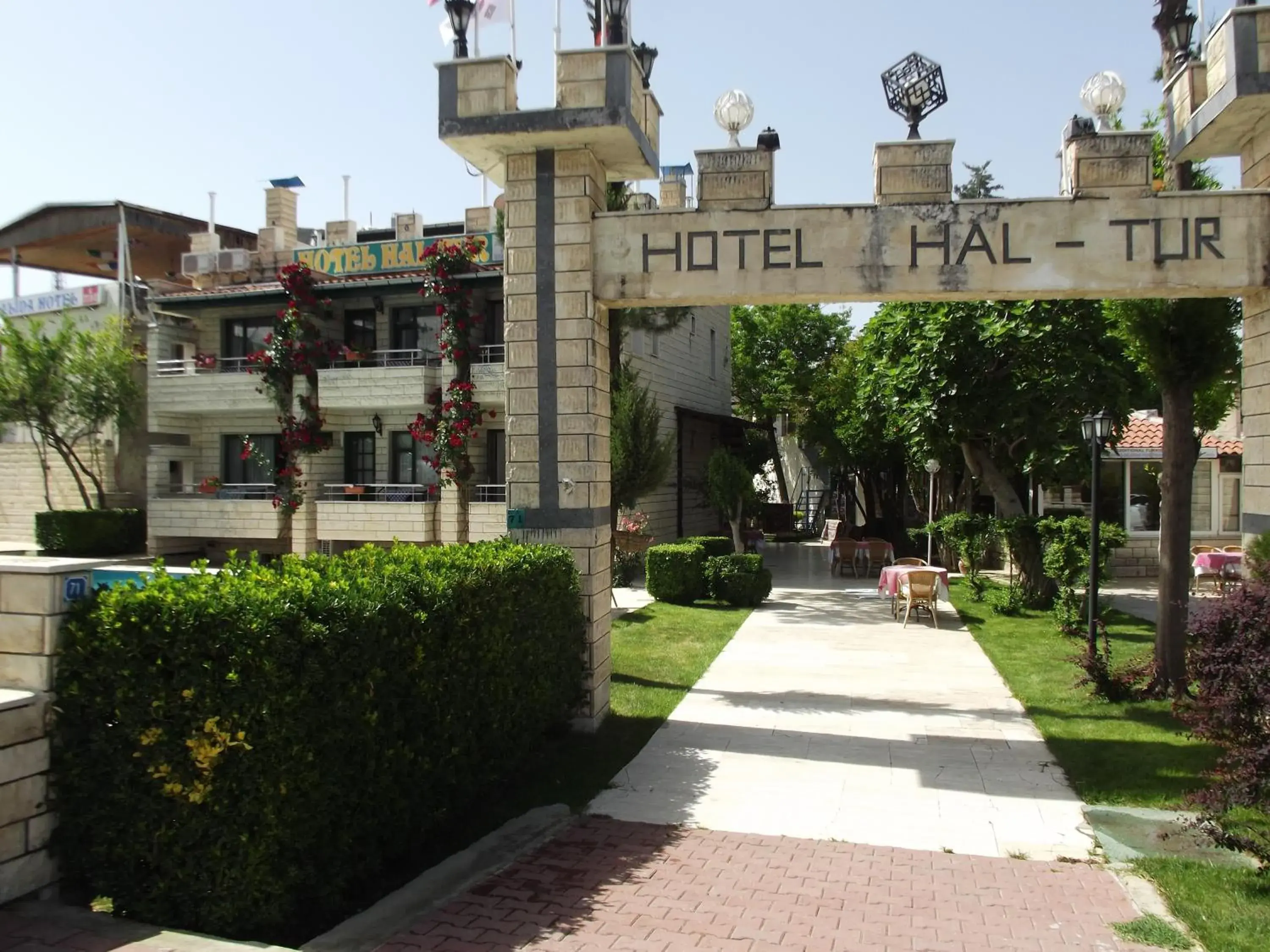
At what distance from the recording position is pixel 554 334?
8633 mm

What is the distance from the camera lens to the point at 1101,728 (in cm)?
891

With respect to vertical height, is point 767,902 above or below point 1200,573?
below

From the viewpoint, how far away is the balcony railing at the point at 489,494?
2095 centimetres

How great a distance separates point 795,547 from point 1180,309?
21.2 meters

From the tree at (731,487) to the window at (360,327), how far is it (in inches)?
366

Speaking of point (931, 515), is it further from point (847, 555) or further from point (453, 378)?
point (453, 378)

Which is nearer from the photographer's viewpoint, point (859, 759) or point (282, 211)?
point (859, 759)

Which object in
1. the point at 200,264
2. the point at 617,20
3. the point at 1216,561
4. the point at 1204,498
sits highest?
the point at 200,264

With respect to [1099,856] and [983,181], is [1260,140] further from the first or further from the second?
[983,181]

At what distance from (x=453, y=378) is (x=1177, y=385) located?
14.7 meters

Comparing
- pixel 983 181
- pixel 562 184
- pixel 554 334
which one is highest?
pixel 983 181

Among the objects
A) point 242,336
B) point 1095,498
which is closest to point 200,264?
point 242,336

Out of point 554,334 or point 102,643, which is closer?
point 102,643

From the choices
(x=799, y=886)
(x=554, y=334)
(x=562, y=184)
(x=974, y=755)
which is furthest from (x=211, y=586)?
(x=974, y=755)
